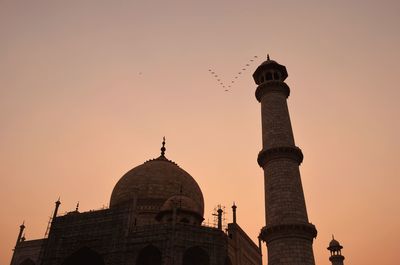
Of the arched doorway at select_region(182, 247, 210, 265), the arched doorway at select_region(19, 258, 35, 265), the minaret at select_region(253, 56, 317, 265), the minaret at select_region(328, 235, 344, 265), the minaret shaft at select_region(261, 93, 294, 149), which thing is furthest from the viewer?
the minaret at select_region(328, 235, 344, 265)

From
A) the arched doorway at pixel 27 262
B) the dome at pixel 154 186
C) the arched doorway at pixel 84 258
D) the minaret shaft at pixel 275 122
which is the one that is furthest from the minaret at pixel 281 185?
the arched doorway at pixel 27 262

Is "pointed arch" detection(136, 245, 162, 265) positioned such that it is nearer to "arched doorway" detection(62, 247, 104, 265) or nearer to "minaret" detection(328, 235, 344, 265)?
"arched doorway" detection(62, 247, 104, 265)

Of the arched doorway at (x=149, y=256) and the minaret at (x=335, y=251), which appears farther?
the minaret at (x=335, y=251)

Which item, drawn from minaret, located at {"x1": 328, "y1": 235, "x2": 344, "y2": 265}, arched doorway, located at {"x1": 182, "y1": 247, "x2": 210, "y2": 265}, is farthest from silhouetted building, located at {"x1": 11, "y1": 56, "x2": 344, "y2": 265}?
minaret, located at {"x1": 328, "y1": 235, "x2": 344, "y2": 265}

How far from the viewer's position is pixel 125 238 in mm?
26281

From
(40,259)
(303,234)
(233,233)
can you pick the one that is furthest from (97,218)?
(303,234)

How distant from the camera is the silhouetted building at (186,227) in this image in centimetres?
1853

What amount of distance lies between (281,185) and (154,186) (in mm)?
15814

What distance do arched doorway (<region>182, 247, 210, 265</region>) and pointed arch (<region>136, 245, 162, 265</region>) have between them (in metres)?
1.77

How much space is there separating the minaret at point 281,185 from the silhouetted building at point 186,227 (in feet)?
0.14

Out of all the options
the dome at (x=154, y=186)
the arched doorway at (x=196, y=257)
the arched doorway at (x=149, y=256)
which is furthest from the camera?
the dome at (x=154, y=186)

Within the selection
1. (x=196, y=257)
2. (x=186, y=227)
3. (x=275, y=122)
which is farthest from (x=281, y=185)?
(x=196, y=257)

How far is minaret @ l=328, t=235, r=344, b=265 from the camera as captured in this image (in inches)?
1545

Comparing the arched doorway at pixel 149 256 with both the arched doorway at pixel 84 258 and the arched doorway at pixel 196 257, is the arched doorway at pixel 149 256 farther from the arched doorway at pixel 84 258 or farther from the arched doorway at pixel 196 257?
the arched doorway at pixel 84 258
